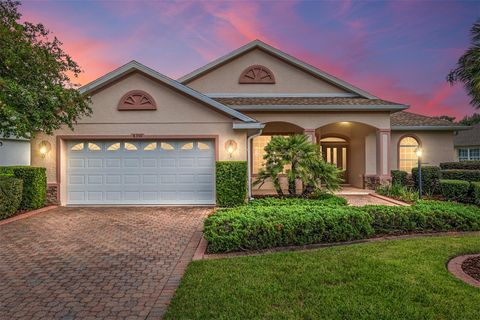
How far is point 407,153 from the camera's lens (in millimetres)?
15266

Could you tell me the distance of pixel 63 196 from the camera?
35.1 ft

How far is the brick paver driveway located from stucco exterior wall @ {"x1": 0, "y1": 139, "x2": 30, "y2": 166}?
4.75 m

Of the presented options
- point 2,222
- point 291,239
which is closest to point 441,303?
point 291,239

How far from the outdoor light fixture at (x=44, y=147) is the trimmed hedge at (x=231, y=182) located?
636cm

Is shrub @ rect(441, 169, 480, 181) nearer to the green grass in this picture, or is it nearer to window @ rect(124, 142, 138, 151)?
the green grass

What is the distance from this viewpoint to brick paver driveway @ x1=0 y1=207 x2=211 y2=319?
353cm

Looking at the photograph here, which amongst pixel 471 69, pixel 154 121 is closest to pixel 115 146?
pixel 154 121

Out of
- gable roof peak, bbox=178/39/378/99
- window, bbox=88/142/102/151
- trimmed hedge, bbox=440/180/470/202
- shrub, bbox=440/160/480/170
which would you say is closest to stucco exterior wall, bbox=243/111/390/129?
gable roof peak, bbox=178/39/378/99

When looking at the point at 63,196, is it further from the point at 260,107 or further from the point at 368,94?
the point at 368,94

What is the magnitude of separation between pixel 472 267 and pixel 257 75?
12315 mm

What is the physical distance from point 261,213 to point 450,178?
473 inches

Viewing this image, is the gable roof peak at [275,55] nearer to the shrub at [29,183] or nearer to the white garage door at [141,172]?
the white garage door at [141,172]

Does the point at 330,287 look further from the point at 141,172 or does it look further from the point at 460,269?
the point at 141,172

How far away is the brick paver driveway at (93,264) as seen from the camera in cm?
353
